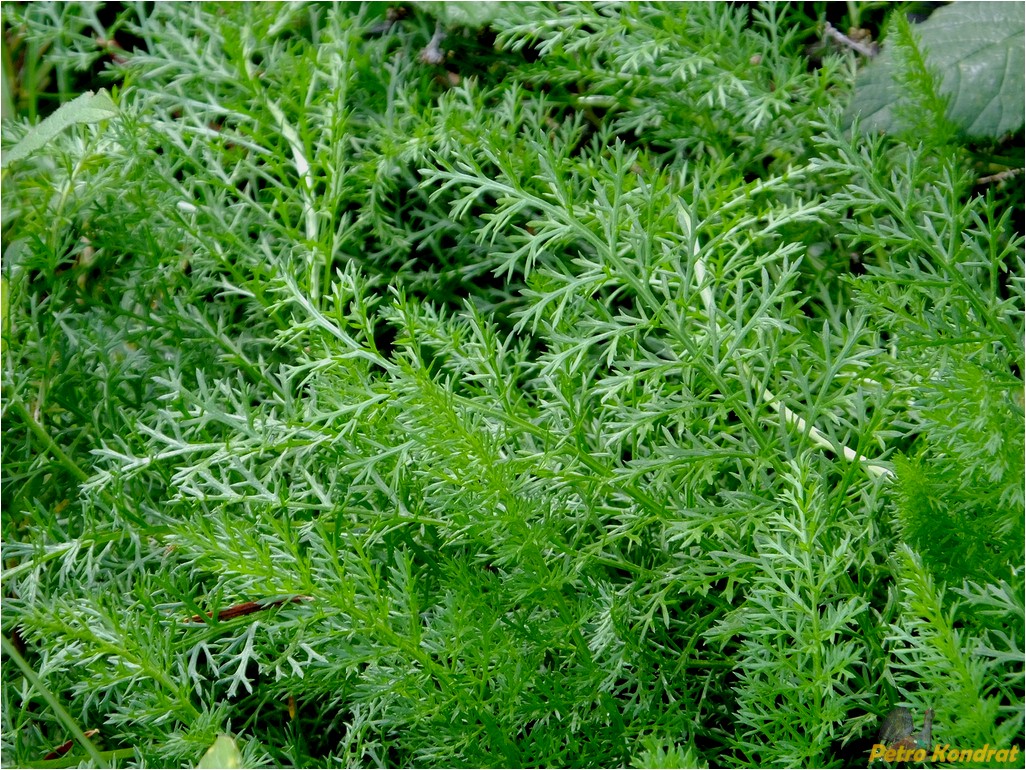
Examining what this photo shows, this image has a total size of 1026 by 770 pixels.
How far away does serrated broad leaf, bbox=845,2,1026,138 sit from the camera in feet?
4.68

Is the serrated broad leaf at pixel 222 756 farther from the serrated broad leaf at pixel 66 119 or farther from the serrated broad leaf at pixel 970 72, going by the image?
the serrated broad leaf at pixel 970 72

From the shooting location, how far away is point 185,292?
61.9 inches

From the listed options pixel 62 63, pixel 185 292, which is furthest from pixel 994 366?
pixel 62 63

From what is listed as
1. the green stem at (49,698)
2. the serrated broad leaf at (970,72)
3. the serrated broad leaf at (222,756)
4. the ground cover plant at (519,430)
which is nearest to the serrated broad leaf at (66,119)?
the ground cover plant at (519,430)

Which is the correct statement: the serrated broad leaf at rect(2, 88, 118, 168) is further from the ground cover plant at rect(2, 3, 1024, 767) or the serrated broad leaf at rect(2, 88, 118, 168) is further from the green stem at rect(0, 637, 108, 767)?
the green stem at rect(0, 637, 108, 767)

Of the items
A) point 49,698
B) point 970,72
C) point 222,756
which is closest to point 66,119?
point 49,698

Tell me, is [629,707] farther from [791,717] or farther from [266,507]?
[266,507]

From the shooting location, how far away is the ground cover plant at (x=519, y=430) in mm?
1087

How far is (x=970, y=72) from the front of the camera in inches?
56.9

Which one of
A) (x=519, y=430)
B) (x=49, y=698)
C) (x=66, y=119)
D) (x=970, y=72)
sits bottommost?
(x=49, y=698)

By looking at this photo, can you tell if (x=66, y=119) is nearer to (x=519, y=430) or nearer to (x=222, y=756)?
(x=519, y=430)

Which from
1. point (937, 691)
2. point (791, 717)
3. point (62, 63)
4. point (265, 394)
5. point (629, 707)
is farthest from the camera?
point (62, 63)

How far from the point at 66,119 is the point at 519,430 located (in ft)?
2.72

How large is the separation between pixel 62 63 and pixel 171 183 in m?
0.52
